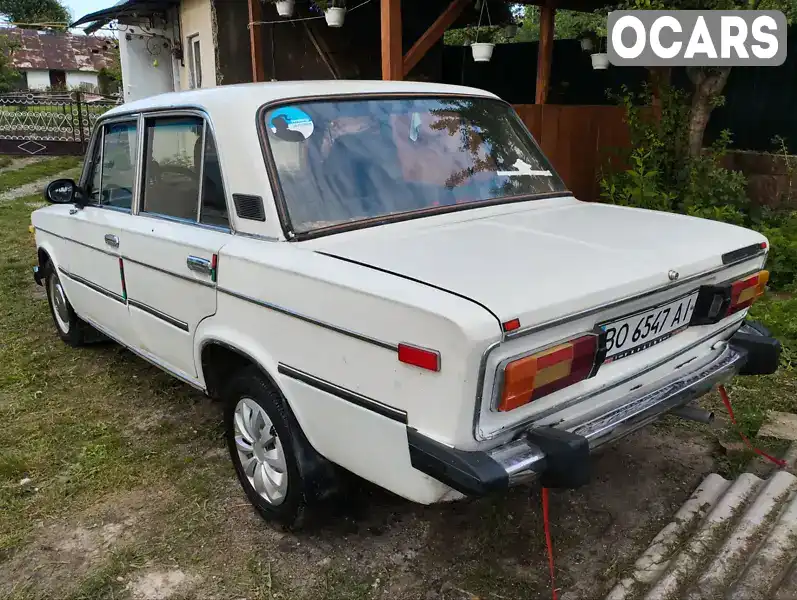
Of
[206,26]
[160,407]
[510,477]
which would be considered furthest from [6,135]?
[510,477]

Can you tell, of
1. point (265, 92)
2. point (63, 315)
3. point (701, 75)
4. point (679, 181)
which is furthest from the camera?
point (679, 181)

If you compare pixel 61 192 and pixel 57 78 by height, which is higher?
pixel 57 78

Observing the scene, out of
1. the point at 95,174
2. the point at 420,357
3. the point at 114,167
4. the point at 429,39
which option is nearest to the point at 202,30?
the point at 429,39

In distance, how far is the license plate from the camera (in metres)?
2.39

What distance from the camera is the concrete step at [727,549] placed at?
8.18ft

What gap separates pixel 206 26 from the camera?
1113cm

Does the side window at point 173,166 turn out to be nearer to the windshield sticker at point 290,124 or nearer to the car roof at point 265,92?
the car roof at point 265,92

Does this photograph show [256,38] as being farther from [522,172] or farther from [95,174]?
[522,172]

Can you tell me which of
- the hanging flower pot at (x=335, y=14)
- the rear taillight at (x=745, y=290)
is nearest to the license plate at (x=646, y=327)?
the rear taillight at (x=745, y=290)

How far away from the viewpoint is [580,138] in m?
8.76

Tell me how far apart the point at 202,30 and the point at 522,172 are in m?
9.59

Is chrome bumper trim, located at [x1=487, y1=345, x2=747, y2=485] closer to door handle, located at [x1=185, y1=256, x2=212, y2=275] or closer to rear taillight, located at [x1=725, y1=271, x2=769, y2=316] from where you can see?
rear taillight, located at [x1=725, y1=271, x2=769, y2=316]

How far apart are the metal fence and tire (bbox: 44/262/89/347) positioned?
13.5 m

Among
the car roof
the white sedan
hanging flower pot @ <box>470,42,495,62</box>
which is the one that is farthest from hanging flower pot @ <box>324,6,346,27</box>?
the car roof
